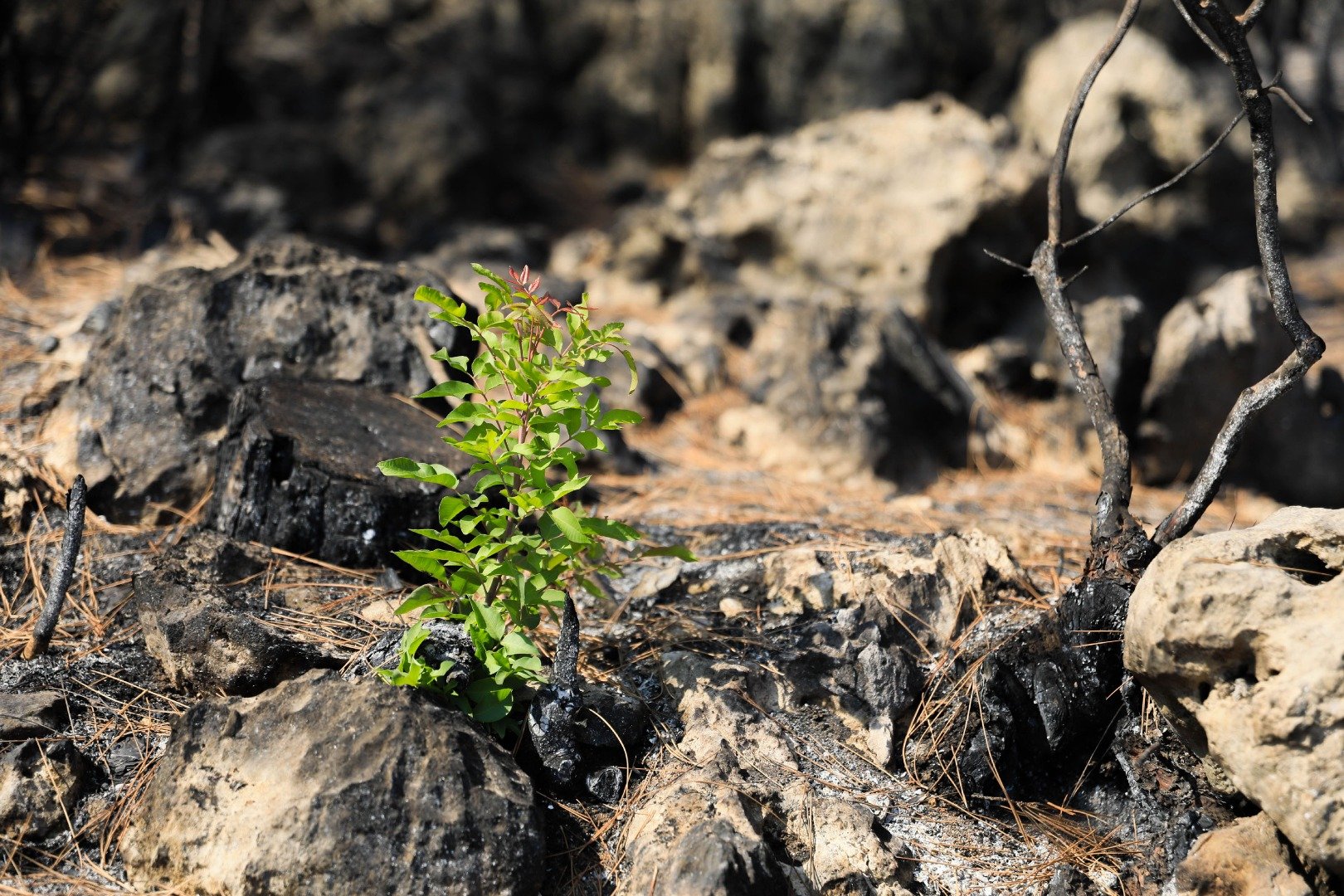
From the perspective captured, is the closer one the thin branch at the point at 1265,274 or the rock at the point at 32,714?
the rock at the point at 32,714

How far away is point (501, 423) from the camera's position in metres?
2.55

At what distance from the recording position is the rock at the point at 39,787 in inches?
90.4

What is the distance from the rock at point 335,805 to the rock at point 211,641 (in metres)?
0.19

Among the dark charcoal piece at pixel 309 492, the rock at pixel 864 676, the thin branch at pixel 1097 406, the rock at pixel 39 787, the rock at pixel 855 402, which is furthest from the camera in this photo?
the rock at pixel 855 402

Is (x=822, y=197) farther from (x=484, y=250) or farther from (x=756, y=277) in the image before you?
(x=484, y=250)

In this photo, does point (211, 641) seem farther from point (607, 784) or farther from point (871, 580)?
point (871, 580)

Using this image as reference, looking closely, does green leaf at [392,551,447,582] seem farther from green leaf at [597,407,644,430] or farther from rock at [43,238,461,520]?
rock at [43,238,461,520]

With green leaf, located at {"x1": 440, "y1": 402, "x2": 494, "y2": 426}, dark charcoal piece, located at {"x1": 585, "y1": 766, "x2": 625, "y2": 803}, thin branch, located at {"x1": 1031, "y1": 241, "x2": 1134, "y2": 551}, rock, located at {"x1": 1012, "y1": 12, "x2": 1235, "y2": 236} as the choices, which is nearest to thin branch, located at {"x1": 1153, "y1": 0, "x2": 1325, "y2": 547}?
thin branch, located at {"x1": 1031, "y1": 241, "x2": 1134, "y2": 551}

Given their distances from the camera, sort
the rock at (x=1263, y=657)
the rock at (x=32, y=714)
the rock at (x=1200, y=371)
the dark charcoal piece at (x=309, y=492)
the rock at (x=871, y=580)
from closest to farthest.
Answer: the rock at (x=1263, y=657), the rock at (x=32, y=714), the rock at (x=871, y=580), the dark charcoal piece at (x=309, y=492), the rock at (x=1200, y=371)

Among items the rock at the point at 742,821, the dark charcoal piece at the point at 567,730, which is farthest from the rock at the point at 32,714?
the rock at the point at 742,821

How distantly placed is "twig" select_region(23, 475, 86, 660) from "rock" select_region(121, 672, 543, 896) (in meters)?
0.64

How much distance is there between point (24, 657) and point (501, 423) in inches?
56.2

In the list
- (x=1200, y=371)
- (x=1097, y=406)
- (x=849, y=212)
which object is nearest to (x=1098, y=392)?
(x=1097, y=406)

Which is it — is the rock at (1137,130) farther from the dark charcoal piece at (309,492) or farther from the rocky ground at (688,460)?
the dark charcoal piece at (309,492)
